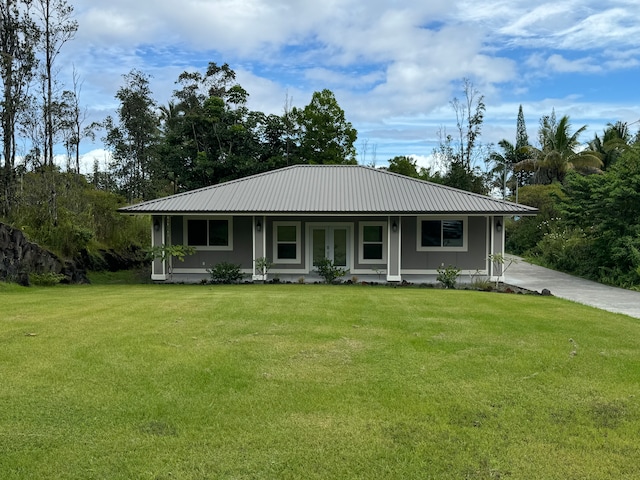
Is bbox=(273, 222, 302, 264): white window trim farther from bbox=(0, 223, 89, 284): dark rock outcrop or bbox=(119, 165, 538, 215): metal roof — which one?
bbox=(0, 223, 89, 284): dark rock outcrop

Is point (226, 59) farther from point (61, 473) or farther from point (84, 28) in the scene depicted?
point (61, 473)

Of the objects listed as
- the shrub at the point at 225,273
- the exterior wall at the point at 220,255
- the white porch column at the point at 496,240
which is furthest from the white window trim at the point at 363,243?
the shrub at the point at 225,273

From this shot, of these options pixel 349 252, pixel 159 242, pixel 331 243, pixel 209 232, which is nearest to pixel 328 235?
pixel 331 243

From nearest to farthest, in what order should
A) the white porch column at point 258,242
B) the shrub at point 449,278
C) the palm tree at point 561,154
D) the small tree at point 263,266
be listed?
1. the shrub at point 449,278
2. the small tree at point 263,266
3. the white porch column at point 258,242
4. the palm tree at point 561,154

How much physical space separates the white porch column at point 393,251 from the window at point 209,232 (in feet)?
17.7

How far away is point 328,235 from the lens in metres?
18.0

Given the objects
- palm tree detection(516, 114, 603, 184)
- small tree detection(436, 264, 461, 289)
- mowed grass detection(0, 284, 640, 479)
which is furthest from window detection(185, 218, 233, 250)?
palm tree detection(516, 114, 603, 184)

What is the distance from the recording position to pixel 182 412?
4441 millimetres

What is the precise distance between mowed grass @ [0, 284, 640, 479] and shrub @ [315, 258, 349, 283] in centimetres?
838

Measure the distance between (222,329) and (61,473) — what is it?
4.20 m

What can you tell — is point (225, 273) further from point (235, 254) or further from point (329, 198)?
point (329, 198)

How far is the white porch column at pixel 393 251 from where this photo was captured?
664 inches

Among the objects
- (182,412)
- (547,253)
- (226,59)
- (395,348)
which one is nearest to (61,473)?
(182,412)

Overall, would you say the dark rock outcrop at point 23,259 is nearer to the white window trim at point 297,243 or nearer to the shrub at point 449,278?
the white window trim at point 297,243
